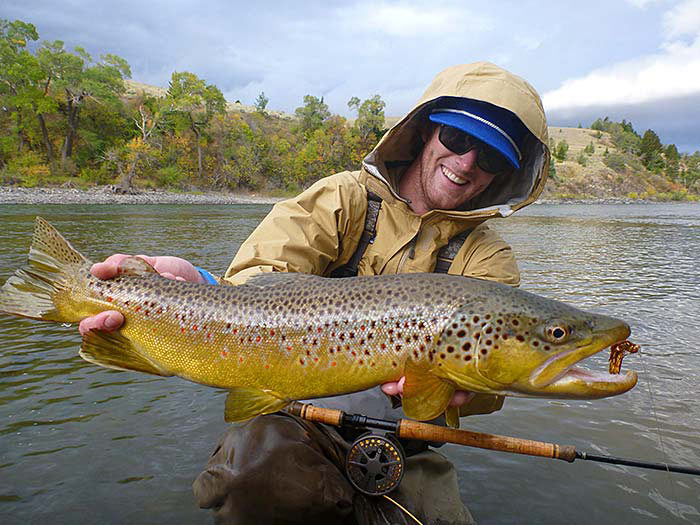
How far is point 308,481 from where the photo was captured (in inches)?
88.7

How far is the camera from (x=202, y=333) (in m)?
2.10

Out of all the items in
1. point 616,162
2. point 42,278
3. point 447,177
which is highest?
point 616,162

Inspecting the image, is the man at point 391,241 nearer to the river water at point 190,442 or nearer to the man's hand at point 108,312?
the man's hand at point 108,312

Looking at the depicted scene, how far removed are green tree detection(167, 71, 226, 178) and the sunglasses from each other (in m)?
48.5

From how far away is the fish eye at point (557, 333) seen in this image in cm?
183

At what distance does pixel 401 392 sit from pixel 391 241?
45.9 inches

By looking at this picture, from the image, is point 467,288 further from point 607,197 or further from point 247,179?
point 607,197

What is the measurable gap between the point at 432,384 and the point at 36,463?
2.72 meters

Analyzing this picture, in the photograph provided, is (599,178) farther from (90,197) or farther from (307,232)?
(307,232)

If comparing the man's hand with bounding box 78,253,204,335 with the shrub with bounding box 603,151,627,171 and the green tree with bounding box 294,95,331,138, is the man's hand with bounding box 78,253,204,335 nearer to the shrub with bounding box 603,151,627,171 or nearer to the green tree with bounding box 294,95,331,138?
the green tree with bounding box 294,95,331,138

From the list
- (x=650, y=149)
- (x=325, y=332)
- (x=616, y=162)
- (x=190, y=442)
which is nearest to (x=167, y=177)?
(x=190, y=442)

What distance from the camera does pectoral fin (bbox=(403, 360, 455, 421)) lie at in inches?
74.2

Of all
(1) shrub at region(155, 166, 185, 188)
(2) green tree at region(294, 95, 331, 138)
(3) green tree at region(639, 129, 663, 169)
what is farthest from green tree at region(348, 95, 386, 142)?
(3) green tree at region(639, 129, 663, 169)

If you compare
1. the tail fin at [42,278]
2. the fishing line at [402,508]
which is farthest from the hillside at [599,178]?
the fishing line at [402,508]
